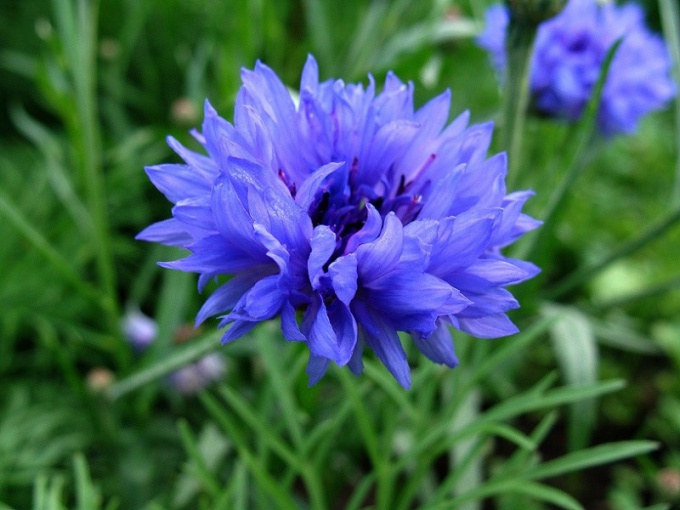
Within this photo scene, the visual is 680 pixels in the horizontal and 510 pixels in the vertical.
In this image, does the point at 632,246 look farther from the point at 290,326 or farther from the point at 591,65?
the point at 290,326

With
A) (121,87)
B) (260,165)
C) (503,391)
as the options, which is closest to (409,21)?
(121,87)

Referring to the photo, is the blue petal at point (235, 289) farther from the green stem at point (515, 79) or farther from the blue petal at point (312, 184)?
the green stem at point (515, 79)

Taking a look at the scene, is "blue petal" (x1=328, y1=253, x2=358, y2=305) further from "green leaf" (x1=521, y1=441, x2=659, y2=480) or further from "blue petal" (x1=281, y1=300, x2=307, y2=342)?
"green leaf" (x1=521, y1=441, x2=659, y2=480)

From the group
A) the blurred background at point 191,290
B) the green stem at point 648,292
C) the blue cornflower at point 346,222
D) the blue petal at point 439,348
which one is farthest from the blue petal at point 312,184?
the green stem at point 648,292

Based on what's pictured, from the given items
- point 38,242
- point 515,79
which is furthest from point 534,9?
point 38,242

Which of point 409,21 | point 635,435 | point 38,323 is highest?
point 409,21

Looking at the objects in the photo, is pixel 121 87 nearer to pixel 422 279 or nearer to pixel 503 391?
pixel 503 391
